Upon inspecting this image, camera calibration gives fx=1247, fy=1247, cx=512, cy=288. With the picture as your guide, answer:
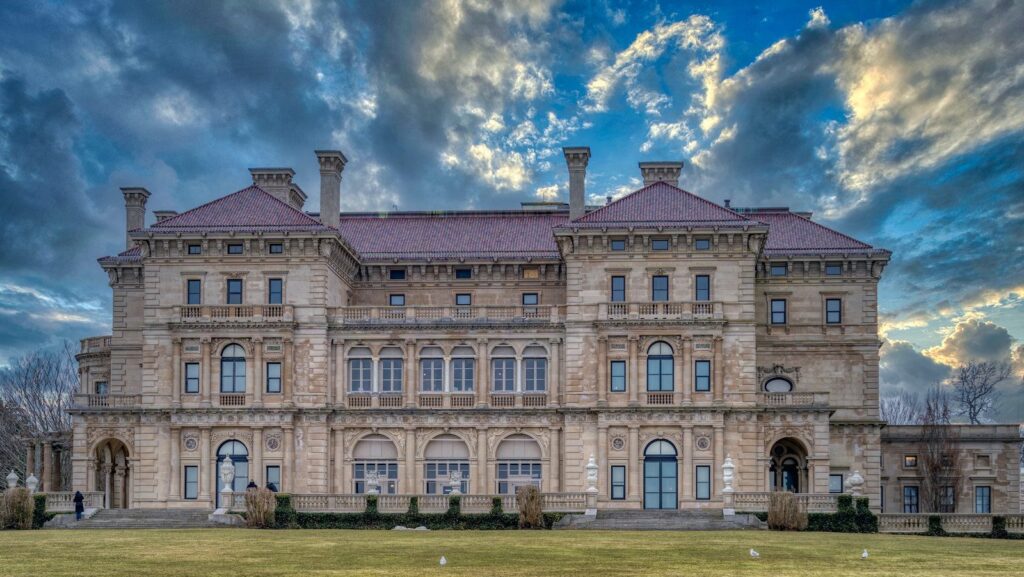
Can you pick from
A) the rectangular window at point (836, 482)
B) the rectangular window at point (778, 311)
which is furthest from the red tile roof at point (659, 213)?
the rectangular window at point (836, 482)

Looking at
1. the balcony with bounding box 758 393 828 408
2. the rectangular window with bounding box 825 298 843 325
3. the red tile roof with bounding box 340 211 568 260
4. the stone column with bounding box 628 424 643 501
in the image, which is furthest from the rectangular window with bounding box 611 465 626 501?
the rectangular window with bounding box 825 298 843 325

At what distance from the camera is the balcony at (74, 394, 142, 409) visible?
201 ft

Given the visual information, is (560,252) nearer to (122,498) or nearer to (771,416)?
(771,416)

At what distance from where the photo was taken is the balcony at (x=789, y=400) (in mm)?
60031

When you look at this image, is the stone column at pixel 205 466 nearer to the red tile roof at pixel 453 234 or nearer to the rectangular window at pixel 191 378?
the rectangular window at pixel 191 378

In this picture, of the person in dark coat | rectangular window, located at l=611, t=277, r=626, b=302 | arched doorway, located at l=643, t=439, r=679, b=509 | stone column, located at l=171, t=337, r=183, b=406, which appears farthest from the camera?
stone column, located at l=171, t=337, r=183, b=406

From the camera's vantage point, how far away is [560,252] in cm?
6338

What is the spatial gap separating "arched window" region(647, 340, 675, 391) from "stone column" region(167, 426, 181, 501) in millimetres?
22897

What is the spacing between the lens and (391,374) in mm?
62094

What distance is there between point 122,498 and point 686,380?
29885mm

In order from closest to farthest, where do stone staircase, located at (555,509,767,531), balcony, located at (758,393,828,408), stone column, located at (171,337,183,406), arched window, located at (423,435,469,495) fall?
stone staircase, located at (555,509,767,531) < balcony, located at (758,393,828,408) < stone column, located at (171,337,183,406) < arched window, located at (423,435,469,495)

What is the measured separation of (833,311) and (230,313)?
31.3 meters

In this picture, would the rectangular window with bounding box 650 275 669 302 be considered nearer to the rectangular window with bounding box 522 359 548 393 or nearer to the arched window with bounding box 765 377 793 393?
the rectangular window with bounding box 522 359 548 393

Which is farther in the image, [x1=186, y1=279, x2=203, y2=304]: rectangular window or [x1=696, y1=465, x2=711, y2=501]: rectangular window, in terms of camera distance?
[x1=186, y1=279, x2=203, y2=304]: rectangular window
